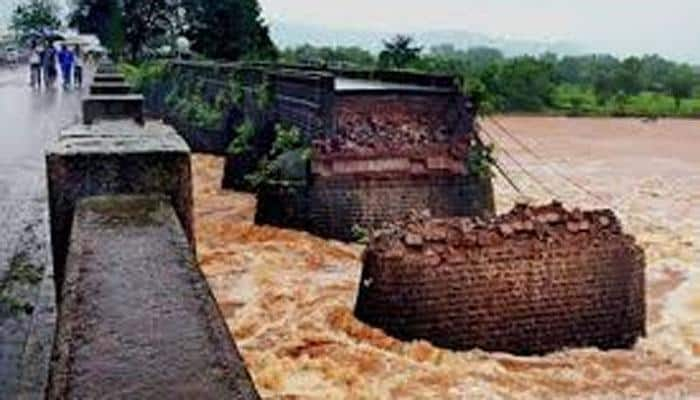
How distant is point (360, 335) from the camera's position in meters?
11.7

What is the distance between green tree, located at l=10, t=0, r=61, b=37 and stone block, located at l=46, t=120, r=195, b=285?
189ft

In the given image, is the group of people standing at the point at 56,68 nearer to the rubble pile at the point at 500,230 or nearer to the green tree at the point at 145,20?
the rubble pile at the point at 500,230

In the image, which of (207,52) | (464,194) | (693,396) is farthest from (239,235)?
(207,52)

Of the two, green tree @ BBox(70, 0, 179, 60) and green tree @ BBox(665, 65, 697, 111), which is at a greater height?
green tree @ BBox(70, 0, 179, 60)

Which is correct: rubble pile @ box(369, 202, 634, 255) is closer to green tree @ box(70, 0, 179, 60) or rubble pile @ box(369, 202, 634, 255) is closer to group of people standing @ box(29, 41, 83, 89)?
group of people standing @ box(29, 41, 83, 89)

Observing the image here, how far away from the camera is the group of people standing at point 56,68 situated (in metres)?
30.6

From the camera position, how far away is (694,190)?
30.5 meters

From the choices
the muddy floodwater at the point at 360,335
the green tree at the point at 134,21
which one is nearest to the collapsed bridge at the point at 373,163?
the muddy floodwater at the point at 360,335

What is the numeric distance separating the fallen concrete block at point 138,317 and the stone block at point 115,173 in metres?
0.06

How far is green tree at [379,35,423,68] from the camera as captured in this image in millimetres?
35969

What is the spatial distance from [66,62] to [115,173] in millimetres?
27289

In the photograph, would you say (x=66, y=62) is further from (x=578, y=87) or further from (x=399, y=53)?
(x=578, y=87)

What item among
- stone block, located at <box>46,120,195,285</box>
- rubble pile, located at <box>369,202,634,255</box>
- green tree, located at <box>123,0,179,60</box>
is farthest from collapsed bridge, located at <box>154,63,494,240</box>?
green tree, located at <box>123,0,179,60</box>

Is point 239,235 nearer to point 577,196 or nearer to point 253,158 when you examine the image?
point 253,158
